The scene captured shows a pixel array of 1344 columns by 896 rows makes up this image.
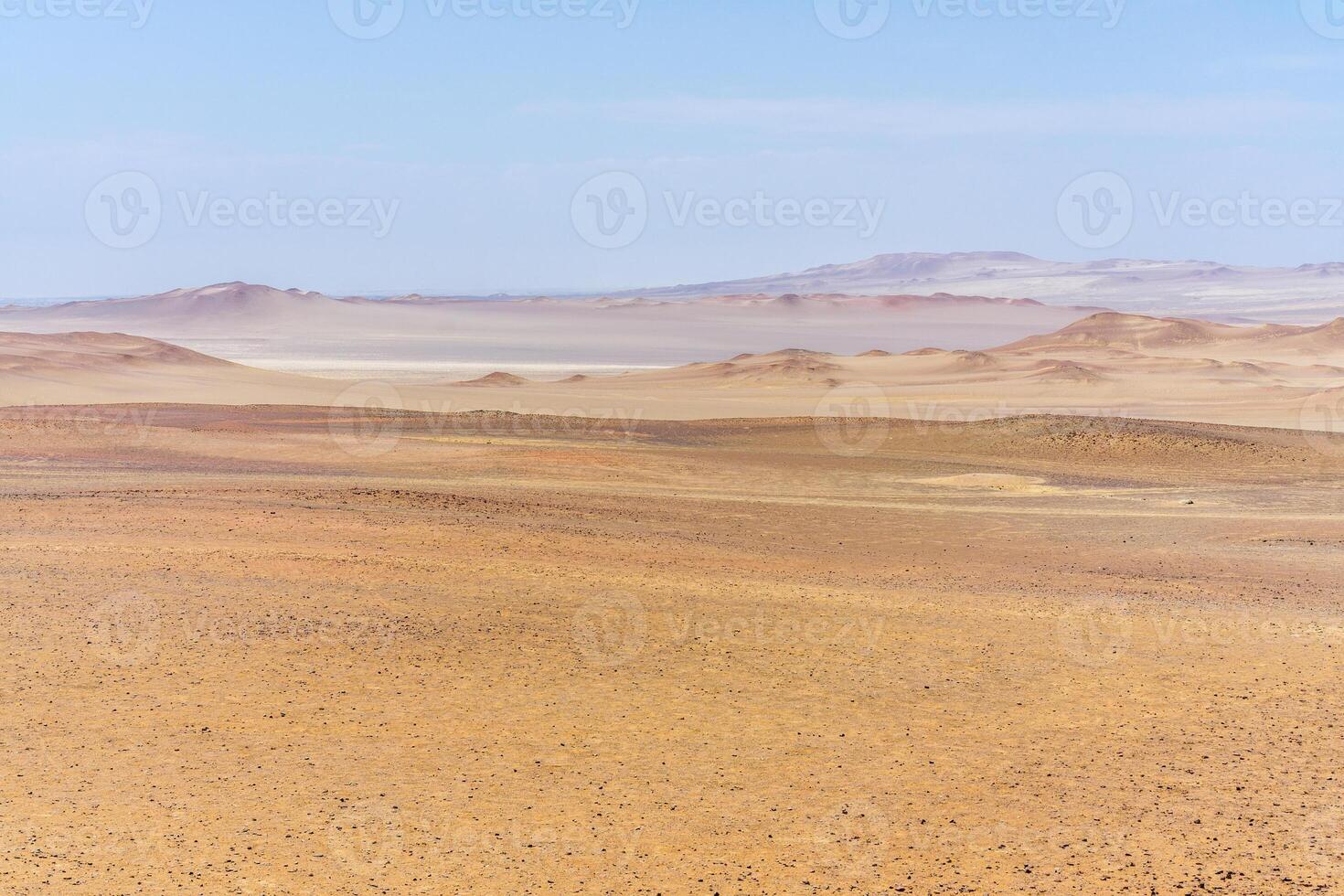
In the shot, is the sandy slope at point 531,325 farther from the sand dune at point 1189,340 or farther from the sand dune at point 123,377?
the sand dune at point 1189,340

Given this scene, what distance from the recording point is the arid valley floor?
7.34 m

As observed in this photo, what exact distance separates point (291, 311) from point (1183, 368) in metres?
106

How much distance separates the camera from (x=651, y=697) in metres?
10.1

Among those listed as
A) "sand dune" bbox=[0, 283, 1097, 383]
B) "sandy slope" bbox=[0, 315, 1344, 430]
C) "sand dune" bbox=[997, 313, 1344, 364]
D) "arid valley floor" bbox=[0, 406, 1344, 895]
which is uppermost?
"sand dune" bbox=[0, 283, 1097, 383]

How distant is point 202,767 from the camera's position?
27.7 feet

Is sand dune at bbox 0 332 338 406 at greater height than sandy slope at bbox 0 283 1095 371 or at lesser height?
lesser

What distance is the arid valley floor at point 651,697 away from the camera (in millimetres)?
7344

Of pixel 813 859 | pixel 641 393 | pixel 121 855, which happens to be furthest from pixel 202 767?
pixel 641 393

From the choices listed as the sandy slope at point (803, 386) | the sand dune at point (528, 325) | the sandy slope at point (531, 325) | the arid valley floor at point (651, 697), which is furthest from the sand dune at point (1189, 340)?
the arid valley floor at point (651, 697)

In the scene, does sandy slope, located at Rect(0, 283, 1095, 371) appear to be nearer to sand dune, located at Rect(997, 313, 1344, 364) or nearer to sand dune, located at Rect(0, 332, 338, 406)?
sand dune, located at Rect(0, 332, 338, 406)

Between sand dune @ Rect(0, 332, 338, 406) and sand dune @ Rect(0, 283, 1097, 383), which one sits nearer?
sand dune @ Rect(0, 332, 338, 406)

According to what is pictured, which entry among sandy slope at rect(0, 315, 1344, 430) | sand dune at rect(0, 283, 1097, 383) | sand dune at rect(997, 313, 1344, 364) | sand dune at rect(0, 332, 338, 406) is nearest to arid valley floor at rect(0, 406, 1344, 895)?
sandy slope at rect(0, 315, 1344, 430)

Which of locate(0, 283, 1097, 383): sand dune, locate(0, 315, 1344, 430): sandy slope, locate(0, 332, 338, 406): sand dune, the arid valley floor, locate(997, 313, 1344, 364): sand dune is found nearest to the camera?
the arid valley floor

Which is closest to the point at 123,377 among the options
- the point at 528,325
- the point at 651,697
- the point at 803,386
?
the point at 803,386
